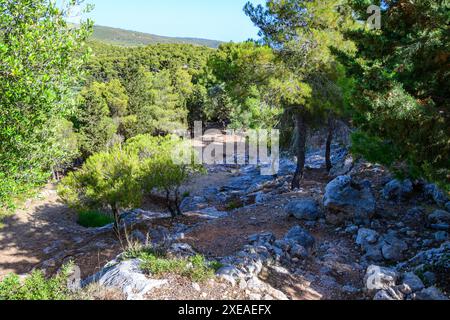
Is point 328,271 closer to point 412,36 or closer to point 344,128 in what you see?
point 412,36

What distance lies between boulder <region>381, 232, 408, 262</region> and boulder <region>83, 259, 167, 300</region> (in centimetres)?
604

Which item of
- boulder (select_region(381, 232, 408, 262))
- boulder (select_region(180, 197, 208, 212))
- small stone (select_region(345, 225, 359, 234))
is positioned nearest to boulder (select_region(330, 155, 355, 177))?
boulder (select_region(180, 197, 208, 212))

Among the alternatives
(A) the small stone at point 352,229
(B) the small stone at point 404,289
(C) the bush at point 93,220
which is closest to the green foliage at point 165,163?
(C) the bush at point 93,220

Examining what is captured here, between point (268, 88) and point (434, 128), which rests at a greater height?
point (268, 88)

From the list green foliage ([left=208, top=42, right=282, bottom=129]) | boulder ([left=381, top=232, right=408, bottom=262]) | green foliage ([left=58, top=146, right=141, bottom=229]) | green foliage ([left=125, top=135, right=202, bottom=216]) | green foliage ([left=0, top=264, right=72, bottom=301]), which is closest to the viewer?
green foliage ([left=0, top=264, right=72, bottom=301])

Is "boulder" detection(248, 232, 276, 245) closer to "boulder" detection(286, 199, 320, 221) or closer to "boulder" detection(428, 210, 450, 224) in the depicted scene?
"boulder" detection(286, 199, 320, 221)

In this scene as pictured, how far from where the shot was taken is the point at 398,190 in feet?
41.9

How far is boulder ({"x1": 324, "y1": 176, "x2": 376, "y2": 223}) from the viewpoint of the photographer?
37.0 ft

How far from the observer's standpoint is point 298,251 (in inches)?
352

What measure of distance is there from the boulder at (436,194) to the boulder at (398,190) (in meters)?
0.54

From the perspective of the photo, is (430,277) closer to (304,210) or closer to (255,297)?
(255,297)

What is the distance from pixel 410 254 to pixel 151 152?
1066 cm

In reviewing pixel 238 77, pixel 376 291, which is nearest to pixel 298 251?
pixel 376 291
